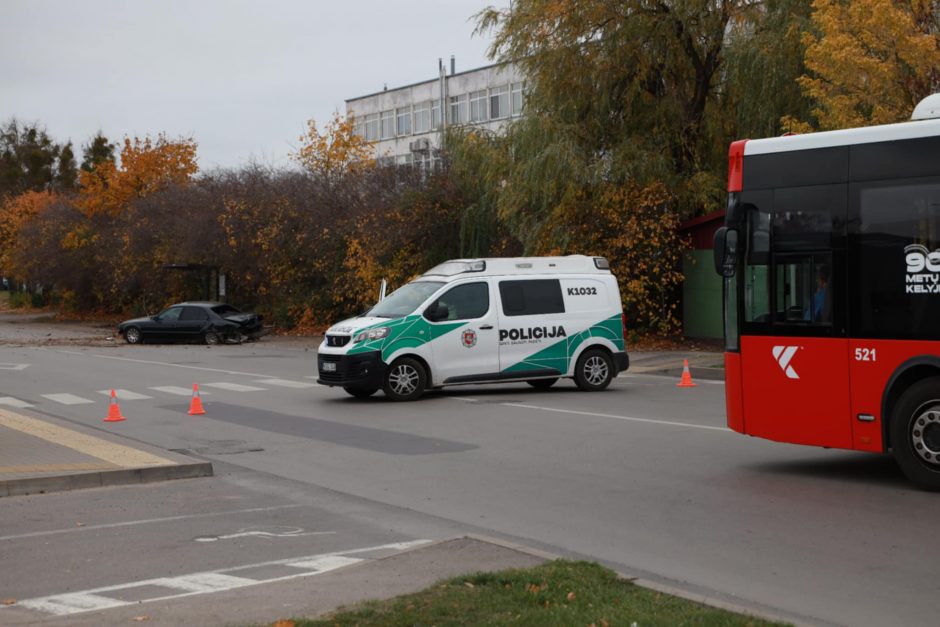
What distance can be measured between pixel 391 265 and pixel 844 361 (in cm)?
2943

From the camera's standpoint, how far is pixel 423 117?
72438mm

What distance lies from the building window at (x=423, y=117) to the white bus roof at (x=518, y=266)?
173ft

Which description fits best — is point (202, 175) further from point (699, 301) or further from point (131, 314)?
point (699, 301)

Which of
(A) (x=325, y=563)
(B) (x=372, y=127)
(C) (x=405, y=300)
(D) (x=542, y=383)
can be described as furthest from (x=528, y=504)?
(B) (x=372, y=127)

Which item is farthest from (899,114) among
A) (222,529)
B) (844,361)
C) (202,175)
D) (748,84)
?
(202,175)

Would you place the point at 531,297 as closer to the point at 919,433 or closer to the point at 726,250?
the point at 726,250

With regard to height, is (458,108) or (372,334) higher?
(458,108)

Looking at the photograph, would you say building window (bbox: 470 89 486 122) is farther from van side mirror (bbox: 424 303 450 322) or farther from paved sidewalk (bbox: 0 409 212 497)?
paved sidewalk (bbox: 0 409 212 497)

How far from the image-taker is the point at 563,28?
3128 cm

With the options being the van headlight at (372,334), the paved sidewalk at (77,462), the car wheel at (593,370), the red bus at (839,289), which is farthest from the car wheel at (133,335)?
the red bus at (839,289)

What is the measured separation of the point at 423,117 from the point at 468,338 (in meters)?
54.7

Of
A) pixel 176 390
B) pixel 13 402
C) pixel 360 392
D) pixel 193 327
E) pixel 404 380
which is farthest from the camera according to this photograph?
pixel 193 327

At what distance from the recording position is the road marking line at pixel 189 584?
684 centimetres

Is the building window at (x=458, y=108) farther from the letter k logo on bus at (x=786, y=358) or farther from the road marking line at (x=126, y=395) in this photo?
→ the letter k logo on bus at (x=786, y=358)
